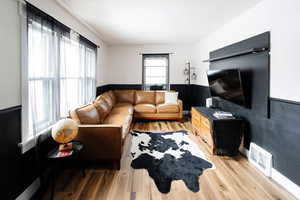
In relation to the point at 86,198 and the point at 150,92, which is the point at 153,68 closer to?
the point at 150,92

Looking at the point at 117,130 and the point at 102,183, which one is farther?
the point at 117,130

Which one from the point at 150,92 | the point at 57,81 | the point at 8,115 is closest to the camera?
the point at 8,115

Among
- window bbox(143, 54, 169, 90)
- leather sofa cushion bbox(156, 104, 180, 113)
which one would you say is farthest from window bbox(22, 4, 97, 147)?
window bbox(143, 54, 169, 90)

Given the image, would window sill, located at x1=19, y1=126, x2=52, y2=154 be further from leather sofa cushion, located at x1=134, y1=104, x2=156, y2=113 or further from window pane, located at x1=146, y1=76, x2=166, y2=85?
window pane, located at x1=146, y1=76, x2=166, y2=85

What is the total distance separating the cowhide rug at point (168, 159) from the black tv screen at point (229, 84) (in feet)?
3.63

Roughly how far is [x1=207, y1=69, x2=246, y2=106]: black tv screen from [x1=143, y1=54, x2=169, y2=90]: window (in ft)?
8.09

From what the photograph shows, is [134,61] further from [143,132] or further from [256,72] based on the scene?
[256,72]

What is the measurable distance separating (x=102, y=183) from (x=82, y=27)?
298 centimetres

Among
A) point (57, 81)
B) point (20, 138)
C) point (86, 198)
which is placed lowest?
point (86, 198)

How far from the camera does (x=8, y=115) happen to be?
1.61 metres

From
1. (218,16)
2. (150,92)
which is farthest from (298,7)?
(150,92)

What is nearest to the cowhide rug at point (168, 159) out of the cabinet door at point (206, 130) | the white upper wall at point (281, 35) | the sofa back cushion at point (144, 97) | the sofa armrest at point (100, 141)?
the cabinet door at point (206, 130)

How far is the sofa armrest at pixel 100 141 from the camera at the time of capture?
2.39 metres

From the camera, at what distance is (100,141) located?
2.40 m
